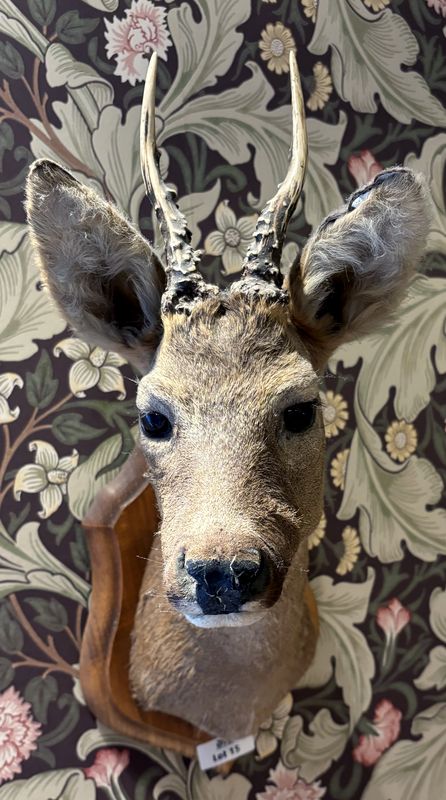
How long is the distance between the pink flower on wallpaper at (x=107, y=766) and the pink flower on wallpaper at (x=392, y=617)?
1.98 ft

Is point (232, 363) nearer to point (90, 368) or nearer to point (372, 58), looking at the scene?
point (90, 368)

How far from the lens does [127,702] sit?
1006mm

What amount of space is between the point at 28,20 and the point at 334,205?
690 millimetres

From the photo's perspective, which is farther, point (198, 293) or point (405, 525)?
point (405, 525)

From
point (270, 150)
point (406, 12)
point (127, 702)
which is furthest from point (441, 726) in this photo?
point (406, 12)

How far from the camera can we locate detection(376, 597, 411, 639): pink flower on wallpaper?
1343 mm

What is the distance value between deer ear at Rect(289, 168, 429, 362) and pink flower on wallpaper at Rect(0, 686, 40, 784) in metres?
0.82

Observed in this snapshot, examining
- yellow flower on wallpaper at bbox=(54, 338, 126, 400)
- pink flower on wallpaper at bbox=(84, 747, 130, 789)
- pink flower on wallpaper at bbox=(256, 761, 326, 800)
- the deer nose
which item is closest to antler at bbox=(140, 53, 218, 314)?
the deer nose

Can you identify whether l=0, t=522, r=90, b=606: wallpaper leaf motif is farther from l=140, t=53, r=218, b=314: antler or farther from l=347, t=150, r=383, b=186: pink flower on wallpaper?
l=347, t=150, r=383, b=186: pink flower on wallpaper

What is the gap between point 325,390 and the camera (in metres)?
1.31

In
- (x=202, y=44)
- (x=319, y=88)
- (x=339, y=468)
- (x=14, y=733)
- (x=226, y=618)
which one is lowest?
(x=14, y=733)

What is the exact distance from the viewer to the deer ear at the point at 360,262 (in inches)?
28.3

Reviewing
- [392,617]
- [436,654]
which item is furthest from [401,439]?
[436,654]

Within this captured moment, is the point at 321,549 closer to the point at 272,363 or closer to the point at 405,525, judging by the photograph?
the point at 405,525
